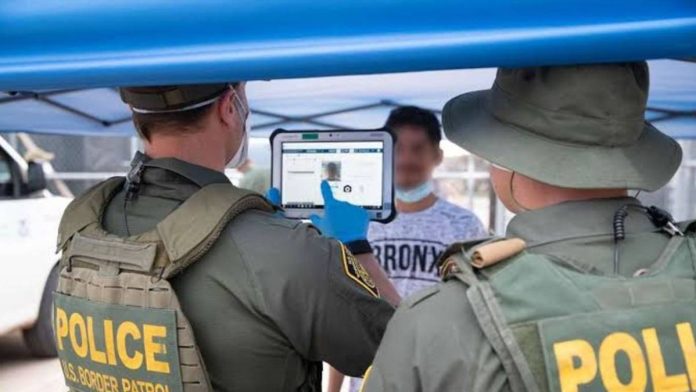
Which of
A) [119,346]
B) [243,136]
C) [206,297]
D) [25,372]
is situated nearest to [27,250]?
[25,372]

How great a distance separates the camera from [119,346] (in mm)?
1159

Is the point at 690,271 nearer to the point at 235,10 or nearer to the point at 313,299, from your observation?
the point at 313,299

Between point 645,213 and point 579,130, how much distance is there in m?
0.19

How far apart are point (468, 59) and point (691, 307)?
476mm

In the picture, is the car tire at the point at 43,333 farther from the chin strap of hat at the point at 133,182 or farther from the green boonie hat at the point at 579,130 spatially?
the green boonie hat at the point at 579,130

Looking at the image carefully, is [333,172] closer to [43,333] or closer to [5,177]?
[5,177]

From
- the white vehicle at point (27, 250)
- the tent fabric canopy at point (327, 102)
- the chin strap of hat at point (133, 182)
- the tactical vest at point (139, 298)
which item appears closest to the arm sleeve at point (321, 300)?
the tactical vest at point (139, 298)

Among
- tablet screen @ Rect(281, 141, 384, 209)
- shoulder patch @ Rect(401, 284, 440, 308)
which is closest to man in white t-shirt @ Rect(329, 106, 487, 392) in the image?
tablet screen @ Rect(281, 141, 384, 209)

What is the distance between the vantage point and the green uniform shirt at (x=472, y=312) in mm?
816

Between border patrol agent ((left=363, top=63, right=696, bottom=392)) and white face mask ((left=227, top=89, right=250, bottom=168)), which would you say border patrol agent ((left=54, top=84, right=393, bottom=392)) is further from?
border patrol agent ((left=363, top=63, right=696, bottom=392))

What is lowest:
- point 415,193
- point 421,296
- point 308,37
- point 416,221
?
point 416,221

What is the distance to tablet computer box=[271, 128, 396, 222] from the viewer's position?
1.69 m

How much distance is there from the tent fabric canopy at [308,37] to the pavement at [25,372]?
3.74 metres

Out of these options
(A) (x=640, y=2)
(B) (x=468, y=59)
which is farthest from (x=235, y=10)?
(A) (x=640, y=2)
